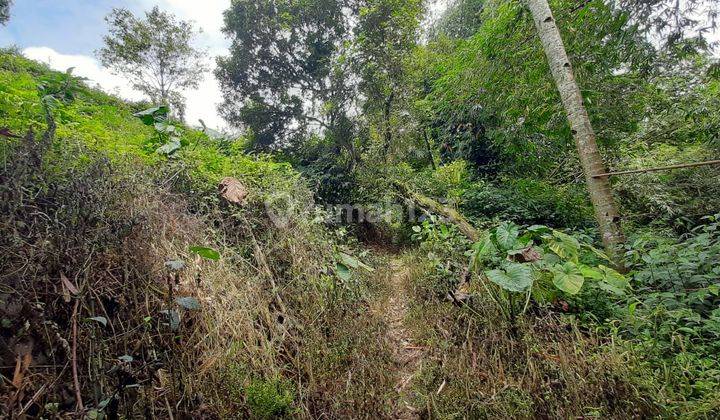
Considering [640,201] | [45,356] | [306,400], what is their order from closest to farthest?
[45,356] → [306,400] → [640,201]

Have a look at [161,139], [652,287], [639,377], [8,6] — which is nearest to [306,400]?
[639,377]

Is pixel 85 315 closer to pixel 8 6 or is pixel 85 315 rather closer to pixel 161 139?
pixel 161 139

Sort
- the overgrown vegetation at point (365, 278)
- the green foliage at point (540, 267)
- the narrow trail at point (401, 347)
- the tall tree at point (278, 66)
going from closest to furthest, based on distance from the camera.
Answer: the overgrown vegetation at point (365, 278) < the narrow trail at point (401, 347) < the green foliage at point (540, 267) < the tall tree at point (278, 66)

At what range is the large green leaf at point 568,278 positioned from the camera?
1.91m

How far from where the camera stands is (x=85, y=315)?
157cm

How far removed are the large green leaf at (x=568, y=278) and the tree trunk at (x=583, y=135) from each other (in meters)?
0.96

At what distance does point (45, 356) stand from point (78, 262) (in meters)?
0.46

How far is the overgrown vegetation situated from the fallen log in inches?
7.6

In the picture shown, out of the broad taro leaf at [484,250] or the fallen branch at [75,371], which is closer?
the fallen branch at [75,371]

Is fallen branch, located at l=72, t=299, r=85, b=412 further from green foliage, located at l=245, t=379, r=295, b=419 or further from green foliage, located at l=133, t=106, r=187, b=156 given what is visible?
green foliage, located at l=133, t=106, r=187, b=156

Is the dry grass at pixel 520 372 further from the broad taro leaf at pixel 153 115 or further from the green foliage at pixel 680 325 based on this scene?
the broad taro leaf at pixel 153 115

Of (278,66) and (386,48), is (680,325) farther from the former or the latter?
(278,66)

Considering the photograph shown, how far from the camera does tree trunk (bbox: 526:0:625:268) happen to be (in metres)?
2.75

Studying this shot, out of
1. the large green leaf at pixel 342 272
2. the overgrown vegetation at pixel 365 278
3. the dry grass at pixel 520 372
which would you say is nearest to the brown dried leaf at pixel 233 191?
the overgrown vegetation at pixel 365 278
